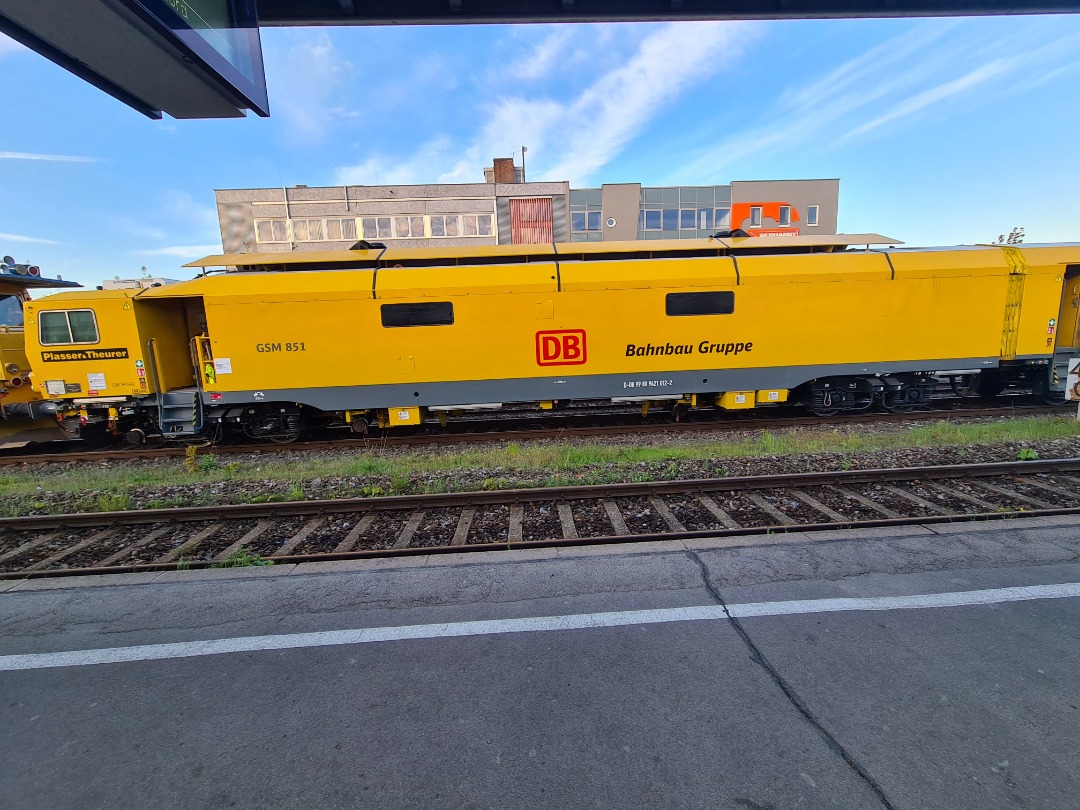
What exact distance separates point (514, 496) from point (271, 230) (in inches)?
1209

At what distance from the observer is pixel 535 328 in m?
8.74

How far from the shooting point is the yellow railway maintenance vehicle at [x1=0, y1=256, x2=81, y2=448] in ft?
31.4

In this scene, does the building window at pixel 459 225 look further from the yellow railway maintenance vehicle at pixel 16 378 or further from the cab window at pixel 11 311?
the cab window at pixel 11 311

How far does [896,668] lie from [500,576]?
98.5 inches

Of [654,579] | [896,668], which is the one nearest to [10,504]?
[654,579]

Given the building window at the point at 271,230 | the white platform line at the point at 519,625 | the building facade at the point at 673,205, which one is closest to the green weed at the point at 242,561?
the white platform line at the point at 519,625

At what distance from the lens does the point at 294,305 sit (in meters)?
8.45

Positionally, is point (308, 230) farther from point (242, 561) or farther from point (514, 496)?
point (242, 561)

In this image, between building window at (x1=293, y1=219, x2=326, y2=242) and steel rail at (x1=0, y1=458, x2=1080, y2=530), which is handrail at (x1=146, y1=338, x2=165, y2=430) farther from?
building window at (x1=293, y1=219, x2=326, y2=242)

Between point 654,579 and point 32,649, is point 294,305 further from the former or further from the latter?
point 654,579

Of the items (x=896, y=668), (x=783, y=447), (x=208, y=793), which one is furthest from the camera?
(x=783, y=447)

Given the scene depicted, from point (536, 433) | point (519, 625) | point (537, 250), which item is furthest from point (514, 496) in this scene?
point (537, 250)

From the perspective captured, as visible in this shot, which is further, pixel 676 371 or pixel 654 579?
pixel 676 371

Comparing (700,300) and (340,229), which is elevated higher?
(340,229)
